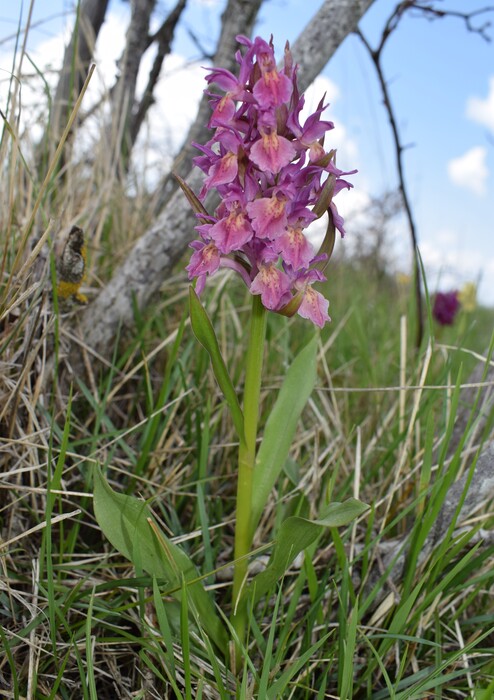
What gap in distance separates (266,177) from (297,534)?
61 cm

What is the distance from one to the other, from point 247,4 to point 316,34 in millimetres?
892

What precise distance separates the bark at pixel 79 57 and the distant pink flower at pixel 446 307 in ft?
7.76

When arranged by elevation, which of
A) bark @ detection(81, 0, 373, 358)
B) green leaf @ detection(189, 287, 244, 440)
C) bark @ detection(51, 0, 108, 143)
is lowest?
green leaf @ detection(189, 287, 244, 440)

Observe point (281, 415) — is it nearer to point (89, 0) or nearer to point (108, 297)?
point (108, 297)

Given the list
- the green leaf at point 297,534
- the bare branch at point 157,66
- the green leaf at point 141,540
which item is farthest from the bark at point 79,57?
the green leaf at point 297,534

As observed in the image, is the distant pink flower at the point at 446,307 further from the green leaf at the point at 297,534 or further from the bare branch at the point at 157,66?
the green leaf at the point at 297,534

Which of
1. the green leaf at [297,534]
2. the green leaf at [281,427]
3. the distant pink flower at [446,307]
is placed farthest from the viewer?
the distant pink flower at [446,307]

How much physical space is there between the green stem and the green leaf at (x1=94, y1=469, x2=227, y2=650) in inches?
3.0

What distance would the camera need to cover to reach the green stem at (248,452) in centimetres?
112

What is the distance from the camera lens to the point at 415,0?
2.31m

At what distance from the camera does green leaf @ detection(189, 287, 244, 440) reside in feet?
3.48

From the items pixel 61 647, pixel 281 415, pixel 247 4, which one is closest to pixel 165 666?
pixel 61 647

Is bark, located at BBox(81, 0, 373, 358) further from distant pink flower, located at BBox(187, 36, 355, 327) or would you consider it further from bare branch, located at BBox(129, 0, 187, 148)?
bare branch, located at BBox(129, 0, 187, 148)

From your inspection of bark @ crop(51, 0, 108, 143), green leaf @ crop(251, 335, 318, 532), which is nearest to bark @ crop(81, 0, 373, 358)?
green leaf @ crop(251, 335, 318, 532)
